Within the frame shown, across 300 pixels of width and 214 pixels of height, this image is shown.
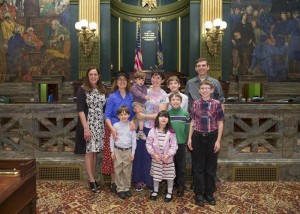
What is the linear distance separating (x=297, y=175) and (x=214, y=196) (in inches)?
69.0

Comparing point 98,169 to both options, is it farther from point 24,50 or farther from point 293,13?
point 293,13

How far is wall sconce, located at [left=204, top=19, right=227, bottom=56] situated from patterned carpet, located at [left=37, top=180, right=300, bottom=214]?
24.8ft

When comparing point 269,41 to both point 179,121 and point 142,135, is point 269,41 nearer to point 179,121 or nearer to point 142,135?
point 179,121

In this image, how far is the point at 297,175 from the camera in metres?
5.36

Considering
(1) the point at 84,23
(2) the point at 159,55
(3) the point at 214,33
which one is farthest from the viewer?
(2) the point at 159,55

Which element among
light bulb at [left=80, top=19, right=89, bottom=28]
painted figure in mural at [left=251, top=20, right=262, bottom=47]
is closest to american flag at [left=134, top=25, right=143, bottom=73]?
light bulb at [left=80, top=19, right=89, bottom=28]

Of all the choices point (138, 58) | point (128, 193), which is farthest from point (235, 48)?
point (128, 193)

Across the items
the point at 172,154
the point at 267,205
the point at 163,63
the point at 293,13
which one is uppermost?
the point at 293,13

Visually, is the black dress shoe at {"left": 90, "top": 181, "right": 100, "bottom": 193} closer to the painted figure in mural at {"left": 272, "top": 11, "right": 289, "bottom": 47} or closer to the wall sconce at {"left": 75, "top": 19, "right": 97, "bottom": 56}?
the wall sconce at {"left": 75, "top": 19, "right": 97, "bottom": 56}

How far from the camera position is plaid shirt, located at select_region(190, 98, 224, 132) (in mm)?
4160

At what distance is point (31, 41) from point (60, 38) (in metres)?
1.30

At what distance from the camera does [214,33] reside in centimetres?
1171

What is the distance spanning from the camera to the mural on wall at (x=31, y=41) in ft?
41.9

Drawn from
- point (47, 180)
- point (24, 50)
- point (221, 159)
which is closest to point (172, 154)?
point (221, 159)
